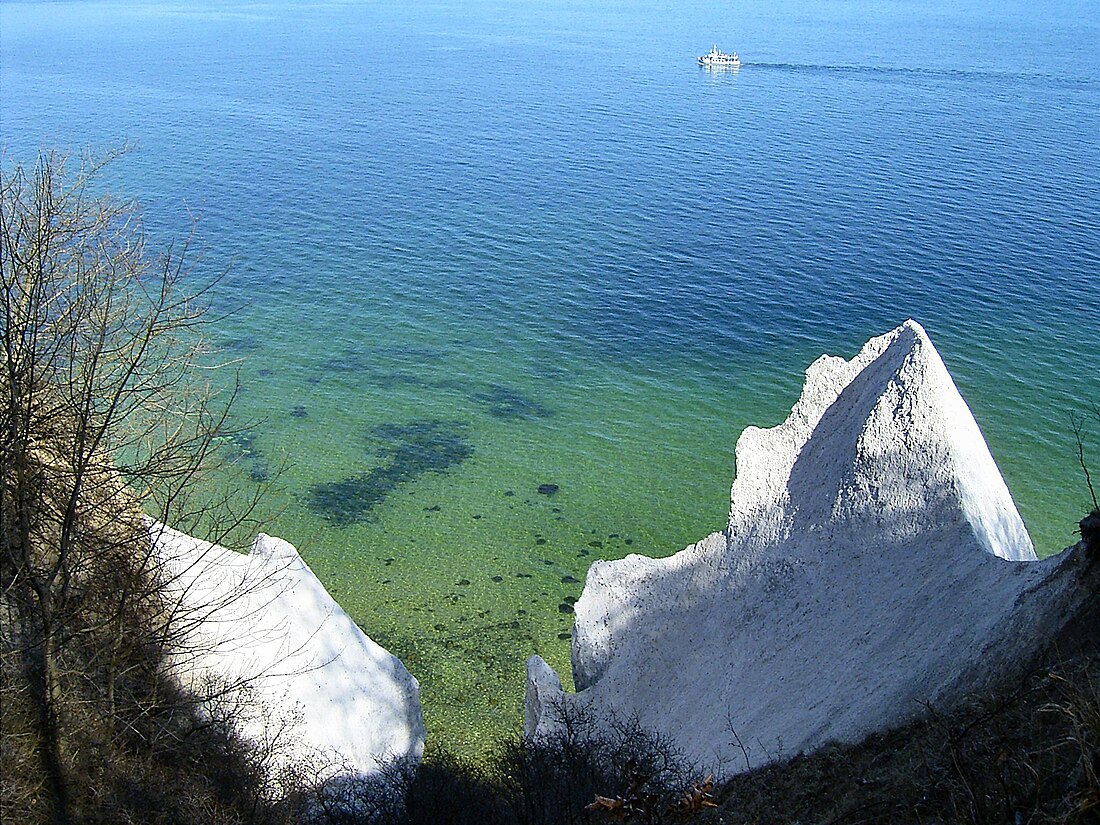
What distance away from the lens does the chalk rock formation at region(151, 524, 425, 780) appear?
69.9 feet

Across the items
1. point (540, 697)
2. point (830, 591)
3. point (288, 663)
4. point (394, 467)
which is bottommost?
point (394, 467)

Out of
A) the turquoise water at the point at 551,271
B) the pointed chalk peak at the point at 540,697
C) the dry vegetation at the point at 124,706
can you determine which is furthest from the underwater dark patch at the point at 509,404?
the dry vegetation at the point at 124,706

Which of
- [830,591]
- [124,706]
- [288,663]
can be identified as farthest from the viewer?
[288,663]

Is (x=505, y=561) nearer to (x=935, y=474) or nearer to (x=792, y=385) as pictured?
(x=935, y=474)

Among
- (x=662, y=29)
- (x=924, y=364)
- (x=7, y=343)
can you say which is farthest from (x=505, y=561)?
(x=662, y=29)

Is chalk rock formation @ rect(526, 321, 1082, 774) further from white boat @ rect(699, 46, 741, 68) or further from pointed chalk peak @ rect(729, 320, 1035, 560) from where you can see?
white boat @ rect(699, 46, 741, 68)

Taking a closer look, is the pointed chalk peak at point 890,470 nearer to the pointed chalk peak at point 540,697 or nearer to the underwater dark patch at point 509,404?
the pointed chalk peak at point 540,697

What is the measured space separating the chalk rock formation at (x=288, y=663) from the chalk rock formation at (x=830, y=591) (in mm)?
3787

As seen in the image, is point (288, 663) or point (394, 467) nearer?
point (288, 663)

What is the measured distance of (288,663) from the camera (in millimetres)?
23047

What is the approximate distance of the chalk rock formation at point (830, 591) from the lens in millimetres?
17234

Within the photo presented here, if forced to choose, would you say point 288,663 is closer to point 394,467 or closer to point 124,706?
point 124,706

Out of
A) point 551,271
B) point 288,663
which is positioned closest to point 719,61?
point 551,271

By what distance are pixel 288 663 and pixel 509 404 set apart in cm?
2601
